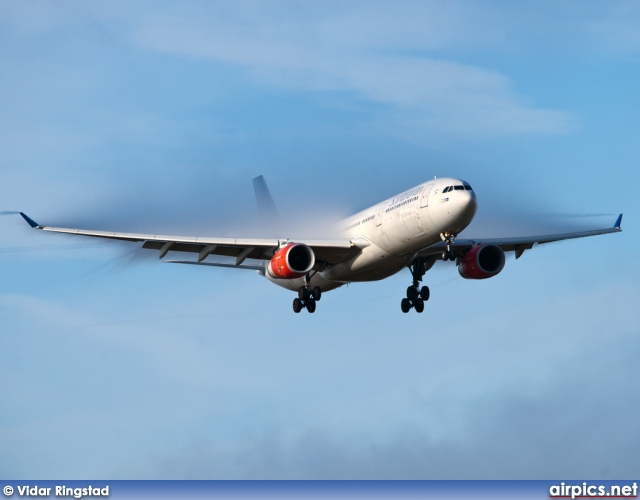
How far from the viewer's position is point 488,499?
2232 inches

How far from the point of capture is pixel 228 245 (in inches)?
2211

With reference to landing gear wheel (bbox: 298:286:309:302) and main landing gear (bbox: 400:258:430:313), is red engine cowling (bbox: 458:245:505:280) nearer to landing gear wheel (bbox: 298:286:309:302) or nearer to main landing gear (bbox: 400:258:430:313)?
main landing gear (bbox: 400:258:430:313)

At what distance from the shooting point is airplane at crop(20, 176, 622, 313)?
49688 mm

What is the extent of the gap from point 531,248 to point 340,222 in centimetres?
1262

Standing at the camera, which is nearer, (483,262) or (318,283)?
(483,262)

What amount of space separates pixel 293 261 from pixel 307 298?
4154 millimetres

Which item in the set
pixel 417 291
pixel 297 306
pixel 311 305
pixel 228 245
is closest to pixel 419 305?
pixel 417 291

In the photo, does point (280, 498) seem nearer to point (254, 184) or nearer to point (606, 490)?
point (606, 490)

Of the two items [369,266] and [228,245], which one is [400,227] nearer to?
[369,266]

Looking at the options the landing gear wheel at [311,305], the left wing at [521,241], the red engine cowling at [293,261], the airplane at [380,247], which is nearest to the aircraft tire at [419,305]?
the airplane at [380,247]

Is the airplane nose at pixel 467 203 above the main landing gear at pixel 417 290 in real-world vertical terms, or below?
below

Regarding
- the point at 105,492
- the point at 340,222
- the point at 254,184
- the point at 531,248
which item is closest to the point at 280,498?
the point at 105,492

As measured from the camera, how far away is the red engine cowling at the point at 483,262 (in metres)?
57.8

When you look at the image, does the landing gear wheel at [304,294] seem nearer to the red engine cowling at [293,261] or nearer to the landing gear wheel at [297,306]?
the landing gear wheel at [297,306]
